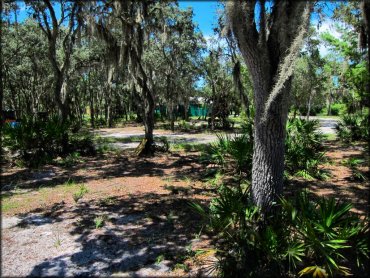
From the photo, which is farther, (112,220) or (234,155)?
(234,155)

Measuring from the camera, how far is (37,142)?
10969mm

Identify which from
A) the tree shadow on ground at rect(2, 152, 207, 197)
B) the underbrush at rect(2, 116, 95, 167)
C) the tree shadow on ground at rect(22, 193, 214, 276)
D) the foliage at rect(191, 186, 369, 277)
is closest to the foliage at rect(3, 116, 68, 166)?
the underbrush at rect(2, 116, 95, 167)

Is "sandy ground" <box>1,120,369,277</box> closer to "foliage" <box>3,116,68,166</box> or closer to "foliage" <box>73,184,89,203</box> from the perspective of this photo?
"foliage" <box>73,184,89,203</box>

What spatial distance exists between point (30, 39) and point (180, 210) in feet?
65.9

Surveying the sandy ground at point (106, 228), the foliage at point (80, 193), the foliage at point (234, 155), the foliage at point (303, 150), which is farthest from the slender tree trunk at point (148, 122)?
the foliage at point (303, 150)

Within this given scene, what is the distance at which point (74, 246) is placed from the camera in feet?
15.1

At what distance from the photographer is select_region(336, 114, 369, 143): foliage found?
1487cm

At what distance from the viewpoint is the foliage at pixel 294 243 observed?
3.74m

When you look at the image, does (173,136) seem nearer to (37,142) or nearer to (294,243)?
(37,142)

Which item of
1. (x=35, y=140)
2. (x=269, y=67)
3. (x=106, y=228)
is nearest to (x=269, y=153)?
(x=269, y=67)

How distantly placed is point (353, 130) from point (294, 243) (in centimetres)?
1354

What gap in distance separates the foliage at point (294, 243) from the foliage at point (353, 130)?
12.3m

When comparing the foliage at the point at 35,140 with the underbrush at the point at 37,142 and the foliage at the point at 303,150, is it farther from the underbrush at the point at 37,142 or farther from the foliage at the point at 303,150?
the foliage at the point at 303,150

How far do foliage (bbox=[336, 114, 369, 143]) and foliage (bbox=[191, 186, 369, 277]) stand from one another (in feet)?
40.3
